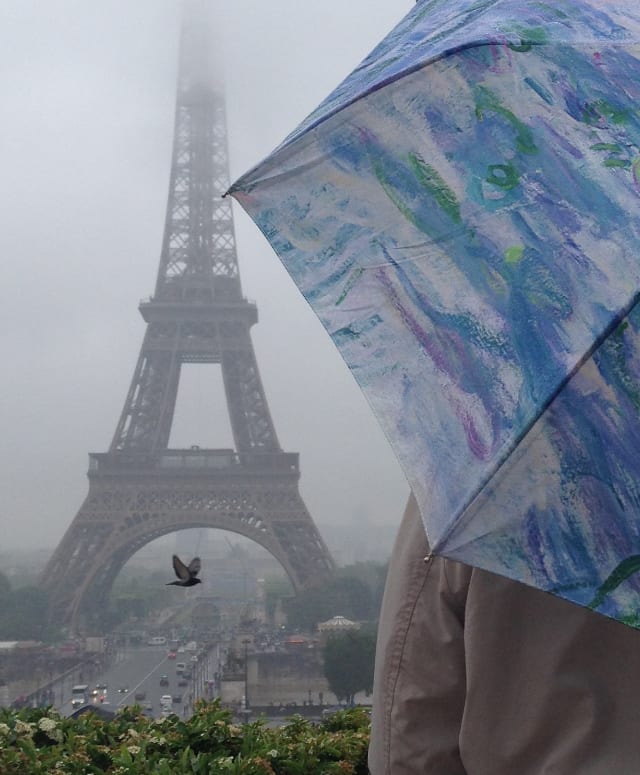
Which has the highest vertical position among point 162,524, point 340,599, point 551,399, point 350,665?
point 162,524

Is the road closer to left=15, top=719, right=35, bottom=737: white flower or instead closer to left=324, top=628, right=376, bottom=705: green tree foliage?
left=324, top=628, right=376, bottom=705: green tree foliage

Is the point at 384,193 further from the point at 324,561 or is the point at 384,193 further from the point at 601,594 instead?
the point at 324,561

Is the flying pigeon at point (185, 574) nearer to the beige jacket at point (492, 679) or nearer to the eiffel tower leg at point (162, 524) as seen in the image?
the beige jacket at point (492, 679)

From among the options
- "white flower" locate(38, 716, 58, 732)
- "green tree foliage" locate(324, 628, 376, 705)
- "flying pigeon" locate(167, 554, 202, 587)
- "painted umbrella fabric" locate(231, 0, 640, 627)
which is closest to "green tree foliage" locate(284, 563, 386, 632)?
"green tree foliage" locate(324, 628, 376, 705)

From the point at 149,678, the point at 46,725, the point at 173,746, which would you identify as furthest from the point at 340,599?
the point at 173,746

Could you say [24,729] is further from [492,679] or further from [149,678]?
[149,678]
